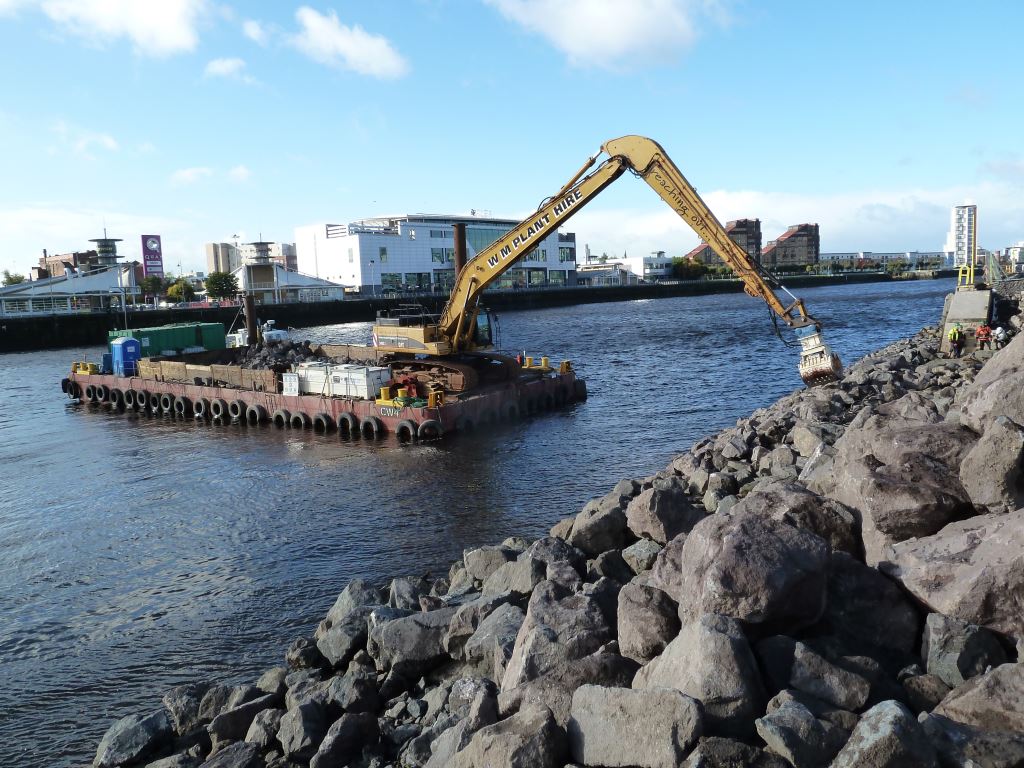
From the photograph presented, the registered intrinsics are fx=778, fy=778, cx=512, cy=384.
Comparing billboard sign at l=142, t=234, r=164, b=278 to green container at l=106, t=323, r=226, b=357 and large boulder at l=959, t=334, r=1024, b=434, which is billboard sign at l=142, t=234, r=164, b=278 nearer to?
green container at l=106, t=323, r=226, b=357

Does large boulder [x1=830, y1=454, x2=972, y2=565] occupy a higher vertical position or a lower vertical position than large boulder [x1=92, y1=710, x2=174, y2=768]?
higher

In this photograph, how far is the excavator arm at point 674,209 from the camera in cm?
2516

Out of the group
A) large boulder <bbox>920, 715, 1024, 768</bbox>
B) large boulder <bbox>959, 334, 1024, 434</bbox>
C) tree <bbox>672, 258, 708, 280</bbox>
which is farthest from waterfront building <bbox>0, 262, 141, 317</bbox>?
tree <bbox>672, 258, 708, 280</bbox>

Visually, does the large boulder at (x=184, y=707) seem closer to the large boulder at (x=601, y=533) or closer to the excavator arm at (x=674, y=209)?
the large boulder at (x=601, y=533)

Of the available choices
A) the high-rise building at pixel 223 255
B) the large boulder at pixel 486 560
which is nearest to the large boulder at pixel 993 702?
the large boulder at pixel 486 560

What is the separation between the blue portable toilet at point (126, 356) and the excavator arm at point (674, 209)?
740 inches

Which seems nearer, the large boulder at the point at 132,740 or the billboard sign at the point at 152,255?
the large boulder at the point at 132,740

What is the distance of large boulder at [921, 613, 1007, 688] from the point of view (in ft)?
20.9

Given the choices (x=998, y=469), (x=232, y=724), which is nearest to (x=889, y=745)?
(x=998, y=469)

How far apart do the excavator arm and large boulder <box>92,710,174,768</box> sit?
2071 cm

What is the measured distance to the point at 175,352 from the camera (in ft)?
144

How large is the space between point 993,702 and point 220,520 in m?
16.9

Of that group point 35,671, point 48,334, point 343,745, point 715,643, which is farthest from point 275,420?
point 48,334

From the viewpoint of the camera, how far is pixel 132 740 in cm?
897
